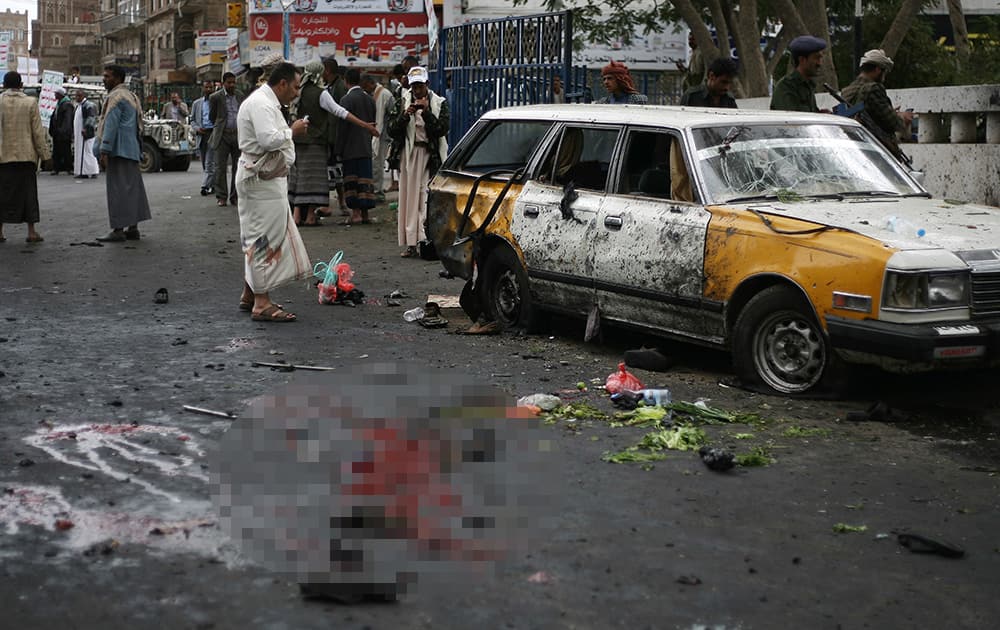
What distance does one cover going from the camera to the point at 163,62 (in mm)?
79125

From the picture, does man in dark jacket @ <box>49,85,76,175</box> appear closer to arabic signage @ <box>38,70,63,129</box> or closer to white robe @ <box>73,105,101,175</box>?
arabic signage @ <box>38,70,63,129</box>

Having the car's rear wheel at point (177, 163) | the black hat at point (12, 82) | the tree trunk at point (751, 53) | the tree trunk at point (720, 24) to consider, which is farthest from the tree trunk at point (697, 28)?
the car's rear wheel at point (177, 163)

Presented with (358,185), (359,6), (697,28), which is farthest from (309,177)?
(359,6)

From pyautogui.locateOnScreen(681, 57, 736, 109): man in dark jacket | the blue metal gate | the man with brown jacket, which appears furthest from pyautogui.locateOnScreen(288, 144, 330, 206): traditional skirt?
pyautogui.locateOnScreen(681, 57, 736, 109): man in dark jacket

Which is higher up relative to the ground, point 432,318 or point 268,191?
point 268,191

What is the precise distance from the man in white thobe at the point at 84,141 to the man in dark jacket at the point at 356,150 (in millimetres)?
13915

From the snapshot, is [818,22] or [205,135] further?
[205,135]

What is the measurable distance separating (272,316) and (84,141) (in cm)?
2198

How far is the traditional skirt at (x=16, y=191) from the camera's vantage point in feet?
50.0

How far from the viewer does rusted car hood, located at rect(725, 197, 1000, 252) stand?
6945 mm

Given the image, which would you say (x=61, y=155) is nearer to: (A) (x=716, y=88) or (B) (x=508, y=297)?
(A) (x=716, y=88)

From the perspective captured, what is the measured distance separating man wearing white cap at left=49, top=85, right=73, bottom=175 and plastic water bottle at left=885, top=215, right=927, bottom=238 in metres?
27.4

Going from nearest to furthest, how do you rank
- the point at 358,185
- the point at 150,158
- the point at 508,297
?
1. the point at 508,297
2. the point at 358,185
3. the point at 150,158

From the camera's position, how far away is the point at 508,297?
375 inches
